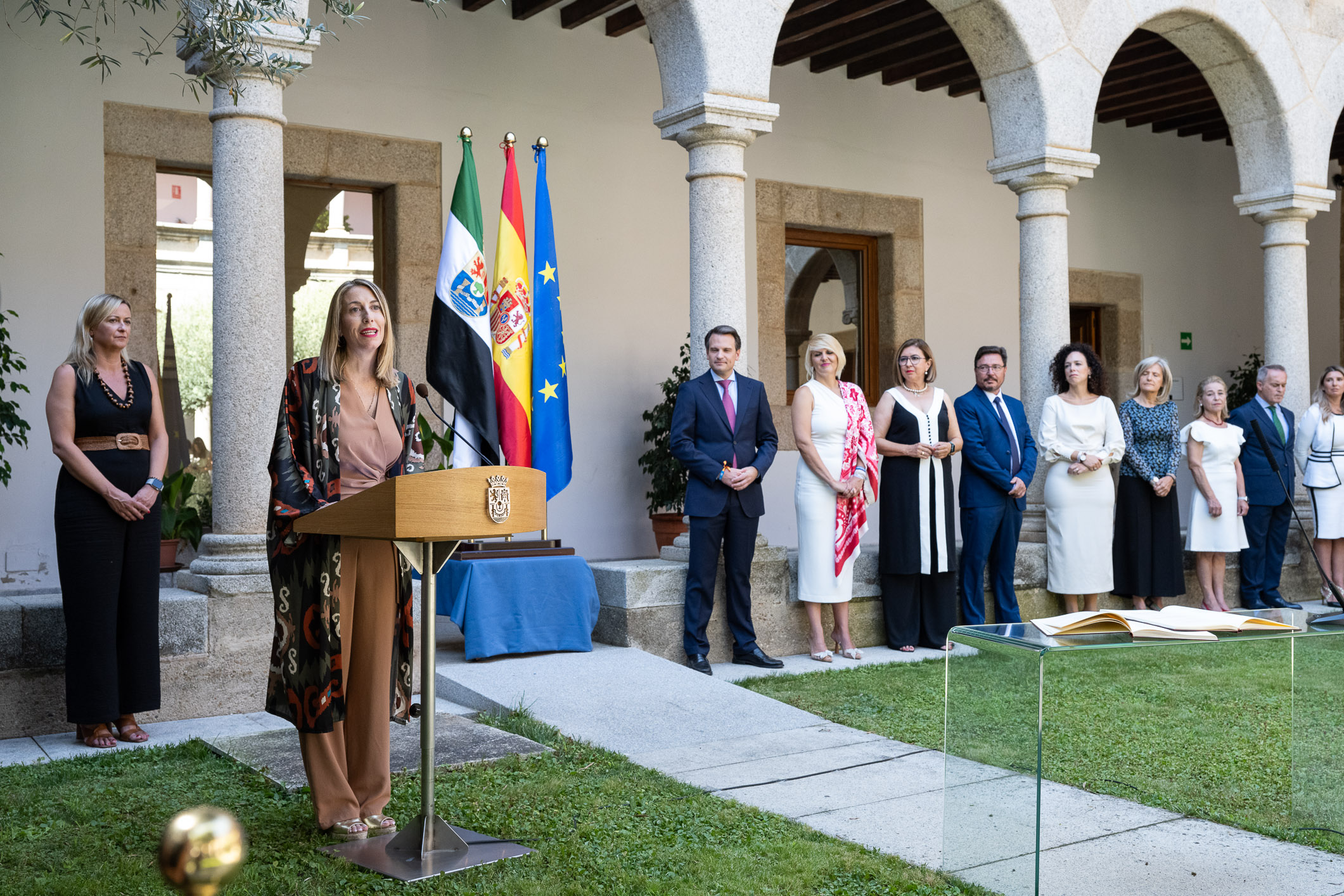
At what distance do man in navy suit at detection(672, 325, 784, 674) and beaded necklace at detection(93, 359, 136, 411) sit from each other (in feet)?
8.21

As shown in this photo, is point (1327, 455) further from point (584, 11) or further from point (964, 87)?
point (584, 11)

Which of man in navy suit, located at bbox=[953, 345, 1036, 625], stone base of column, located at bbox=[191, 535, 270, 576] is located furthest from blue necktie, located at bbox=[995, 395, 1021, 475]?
stone base of column, located at bbox=[191, 535, 270, 576]

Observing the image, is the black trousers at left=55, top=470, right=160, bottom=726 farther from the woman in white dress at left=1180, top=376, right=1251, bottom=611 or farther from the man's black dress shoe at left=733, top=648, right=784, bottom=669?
the woman in white dress at left=1180, top=376, right=1251, bottom=611

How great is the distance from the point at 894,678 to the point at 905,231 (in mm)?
5104

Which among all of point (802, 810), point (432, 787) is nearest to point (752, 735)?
point (802, 810)

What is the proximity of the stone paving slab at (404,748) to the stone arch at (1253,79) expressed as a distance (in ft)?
19.6

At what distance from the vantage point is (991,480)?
7023 mm

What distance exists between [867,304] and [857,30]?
226cm

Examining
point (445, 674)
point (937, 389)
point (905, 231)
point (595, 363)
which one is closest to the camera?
point (445, 674)

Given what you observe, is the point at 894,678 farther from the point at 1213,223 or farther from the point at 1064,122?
the point at 1213,223

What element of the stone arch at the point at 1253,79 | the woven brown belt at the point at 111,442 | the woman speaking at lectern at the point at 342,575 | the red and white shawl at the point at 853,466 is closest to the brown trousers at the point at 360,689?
the woman speaking at lectern at the point at 342,575

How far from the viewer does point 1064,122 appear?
7715 mm

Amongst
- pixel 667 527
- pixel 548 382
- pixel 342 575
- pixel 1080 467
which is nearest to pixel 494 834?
pixel 342 575

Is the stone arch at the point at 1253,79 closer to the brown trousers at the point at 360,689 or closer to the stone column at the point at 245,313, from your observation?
the stone column at the point at 245,313
